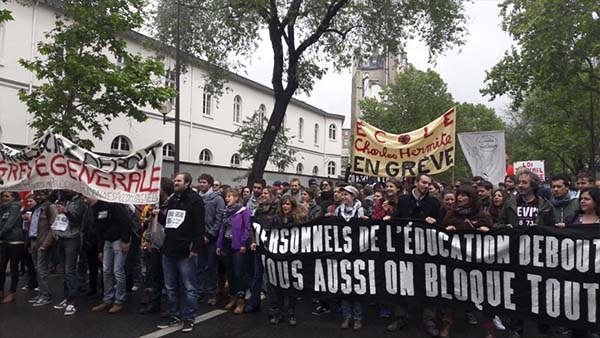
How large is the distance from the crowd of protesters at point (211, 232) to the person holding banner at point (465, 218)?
1 cm

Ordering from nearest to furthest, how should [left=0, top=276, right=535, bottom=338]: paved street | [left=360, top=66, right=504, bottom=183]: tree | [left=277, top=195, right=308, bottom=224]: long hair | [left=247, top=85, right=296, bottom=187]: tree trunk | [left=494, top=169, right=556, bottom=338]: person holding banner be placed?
[left=494, top=169, right=556, bottom=338]: person holding banner < [left=0, top=276, right=535, bottom=338]: paved street < [left=277, top=195, right=308, bottom=224]: long hair < [left=247, top=85, right=296, bottom=187]: tree trunk < [left=360, top=66, right=504, bottom=183]: tree

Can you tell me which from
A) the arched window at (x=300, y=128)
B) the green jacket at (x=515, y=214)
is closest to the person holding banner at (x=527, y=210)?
the green jacket at (x=515, y=214)

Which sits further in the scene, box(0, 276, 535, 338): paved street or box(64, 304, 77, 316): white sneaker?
box(64, 304, 77, 316): white sneaker

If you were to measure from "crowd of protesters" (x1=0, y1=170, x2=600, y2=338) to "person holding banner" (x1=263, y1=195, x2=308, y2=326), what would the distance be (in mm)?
13

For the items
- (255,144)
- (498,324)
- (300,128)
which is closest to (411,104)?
(300,128)

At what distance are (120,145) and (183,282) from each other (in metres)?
20.7

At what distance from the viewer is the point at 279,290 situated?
21.1 ft

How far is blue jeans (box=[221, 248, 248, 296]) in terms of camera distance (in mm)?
6984

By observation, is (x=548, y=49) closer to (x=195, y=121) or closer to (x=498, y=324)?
(x=498, y=324)

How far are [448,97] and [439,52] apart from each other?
88.2ft

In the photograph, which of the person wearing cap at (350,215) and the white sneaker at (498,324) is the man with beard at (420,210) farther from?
the white sneaker at (498,324)

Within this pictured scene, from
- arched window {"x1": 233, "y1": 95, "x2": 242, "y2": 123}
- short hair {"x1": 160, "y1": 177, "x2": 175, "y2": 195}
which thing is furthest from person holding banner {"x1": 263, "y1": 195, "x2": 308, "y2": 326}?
arched window {"x1": 233, "y1": 95, "x2": 242, "y2": 123}

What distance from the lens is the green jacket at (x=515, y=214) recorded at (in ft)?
19.0

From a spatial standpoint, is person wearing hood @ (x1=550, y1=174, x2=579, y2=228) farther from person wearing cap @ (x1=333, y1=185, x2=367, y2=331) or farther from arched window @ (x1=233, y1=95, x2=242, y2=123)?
arched window @ (x1=233, y1=95, x2=242, y2=123)
